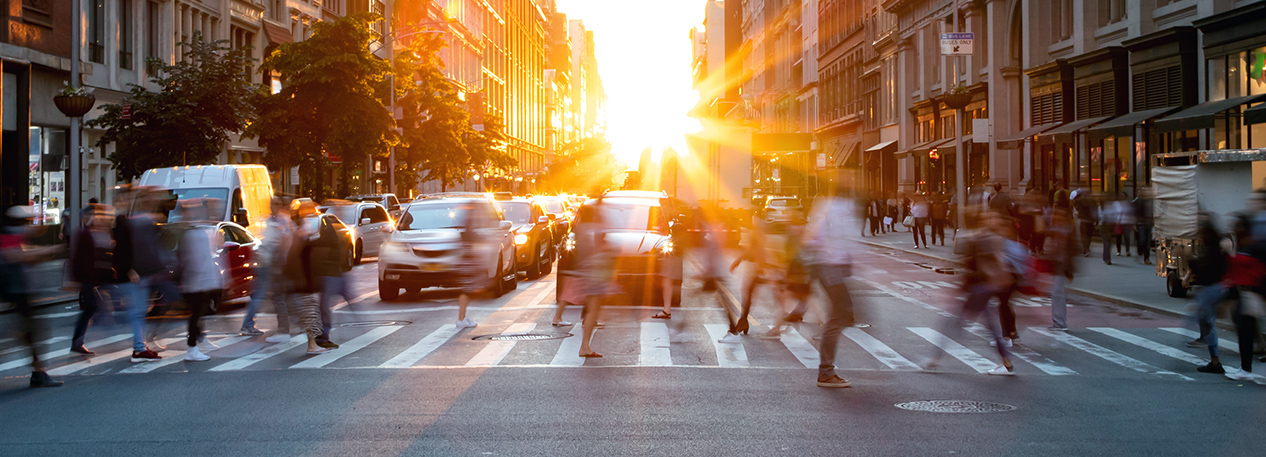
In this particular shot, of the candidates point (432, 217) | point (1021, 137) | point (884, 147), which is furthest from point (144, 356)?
point (884, 147)

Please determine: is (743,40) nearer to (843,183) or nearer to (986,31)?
(986,31)

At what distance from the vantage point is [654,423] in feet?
25.3

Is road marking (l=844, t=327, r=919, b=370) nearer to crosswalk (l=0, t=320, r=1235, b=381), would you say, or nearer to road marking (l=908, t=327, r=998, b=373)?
crosswalk (l=0, t=320, r=1235, b=381)

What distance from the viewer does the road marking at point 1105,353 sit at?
10.4 metres

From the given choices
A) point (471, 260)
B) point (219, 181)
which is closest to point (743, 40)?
point (219, 181)

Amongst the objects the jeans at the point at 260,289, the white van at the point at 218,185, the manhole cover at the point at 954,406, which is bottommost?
the manhole cover at the point at 954,406

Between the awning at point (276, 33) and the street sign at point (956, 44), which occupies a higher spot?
the awning at point (276, 33)

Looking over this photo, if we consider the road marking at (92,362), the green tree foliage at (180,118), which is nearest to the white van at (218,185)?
the green tree foliage at (180,118)

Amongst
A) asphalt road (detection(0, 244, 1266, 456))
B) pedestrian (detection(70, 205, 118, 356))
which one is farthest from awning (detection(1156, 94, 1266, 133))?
pedestrian (detection(70, 205, 118, 356))

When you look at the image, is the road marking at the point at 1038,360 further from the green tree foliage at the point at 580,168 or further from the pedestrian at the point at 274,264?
the green tree foliage at the point at 580,168

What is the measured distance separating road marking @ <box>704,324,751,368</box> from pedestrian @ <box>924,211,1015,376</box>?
70.6 inches

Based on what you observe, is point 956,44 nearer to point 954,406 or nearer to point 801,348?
point 801,348

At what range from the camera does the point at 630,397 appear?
8.74 metres

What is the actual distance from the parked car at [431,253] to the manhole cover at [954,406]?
28.6 feet
